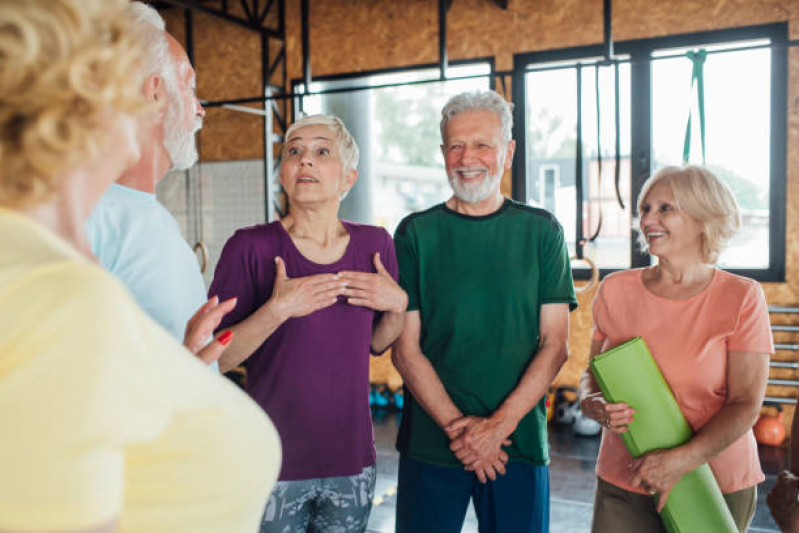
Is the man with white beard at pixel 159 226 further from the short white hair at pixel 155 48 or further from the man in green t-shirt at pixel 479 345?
the man in green t-shirt at pixel 479 345

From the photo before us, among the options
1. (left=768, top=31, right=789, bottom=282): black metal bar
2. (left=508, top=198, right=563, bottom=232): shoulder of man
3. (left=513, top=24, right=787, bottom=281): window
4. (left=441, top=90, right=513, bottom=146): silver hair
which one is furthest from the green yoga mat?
(left=768, top=31, right=789, bottom=282): black metal bar

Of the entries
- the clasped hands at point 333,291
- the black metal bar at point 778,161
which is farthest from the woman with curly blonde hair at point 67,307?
the black metal bar at point 778,161

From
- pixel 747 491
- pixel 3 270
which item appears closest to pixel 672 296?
pixel 747 491

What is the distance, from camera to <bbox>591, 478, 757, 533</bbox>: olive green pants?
1.73 meters

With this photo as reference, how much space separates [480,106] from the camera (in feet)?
6.47

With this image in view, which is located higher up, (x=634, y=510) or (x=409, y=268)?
(x=409, y=268)

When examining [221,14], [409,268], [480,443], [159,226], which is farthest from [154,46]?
[221,14]

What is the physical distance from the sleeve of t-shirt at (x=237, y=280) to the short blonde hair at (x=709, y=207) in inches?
49.1

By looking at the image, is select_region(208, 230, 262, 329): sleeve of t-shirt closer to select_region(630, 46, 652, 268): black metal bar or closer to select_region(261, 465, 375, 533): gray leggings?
select_region(261, 465, 375, 533): gray leggings

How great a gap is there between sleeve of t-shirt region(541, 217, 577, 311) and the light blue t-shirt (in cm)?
106

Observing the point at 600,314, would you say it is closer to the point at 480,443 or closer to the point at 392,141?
the point at 480,443

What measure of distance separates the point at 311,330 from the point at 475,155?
2.44 ft

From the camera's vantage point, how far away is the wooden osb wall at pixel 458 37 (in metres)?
4.74

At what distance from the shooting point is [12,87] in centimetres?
55
